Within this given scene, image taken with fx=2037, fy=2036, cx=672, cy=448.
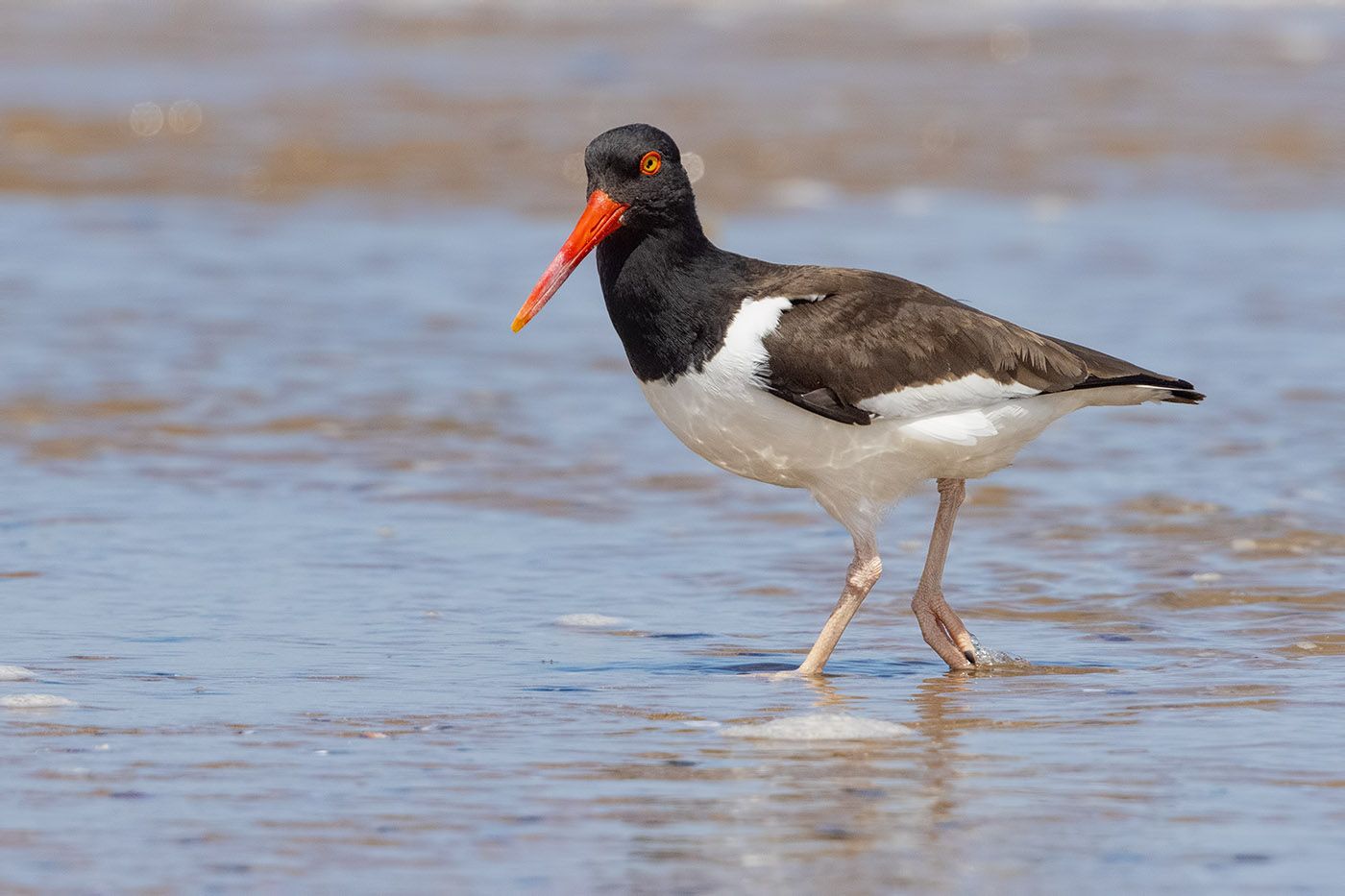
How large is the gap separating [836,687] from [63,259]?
8107mm

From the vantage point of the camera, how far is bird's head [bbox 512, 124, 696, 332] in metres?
5.62

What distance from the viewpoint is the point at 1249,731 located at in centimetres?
475

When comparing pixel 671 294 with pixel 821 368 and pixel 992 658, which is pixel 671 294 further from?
pixel 992 658

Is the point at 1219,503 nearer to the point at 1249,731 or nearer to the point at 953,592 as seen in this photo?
the point at 953,592

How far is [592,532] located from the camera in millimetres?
7266

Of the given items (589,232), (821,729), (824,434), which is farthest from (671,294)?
(821,729)

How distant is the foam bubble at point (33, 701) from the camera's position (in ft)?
16.1

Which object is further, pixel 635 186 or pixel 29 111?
pixel 29 111

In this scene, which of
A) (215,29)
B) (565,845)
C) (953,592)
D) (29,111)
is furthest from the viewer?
(215,29)

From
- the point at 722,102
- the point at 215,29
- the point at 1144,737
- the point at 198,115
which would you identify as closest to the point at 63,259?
the point at 198,115

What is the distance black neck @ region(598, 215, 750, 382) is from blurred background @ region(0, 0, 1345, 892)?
87 cm

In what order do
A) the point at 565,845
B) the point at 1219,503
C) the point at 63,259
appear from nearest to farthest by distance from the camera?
the point at 565,845 → the point at 1219,503 → the point at 63,259

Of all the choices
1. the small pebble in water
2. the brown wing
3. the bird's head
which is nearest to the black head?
the bird's head

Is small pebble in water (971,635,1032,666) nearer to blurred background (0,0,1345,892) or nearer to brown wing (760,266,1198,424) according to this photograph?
blurred background (0,0,1345,892)
